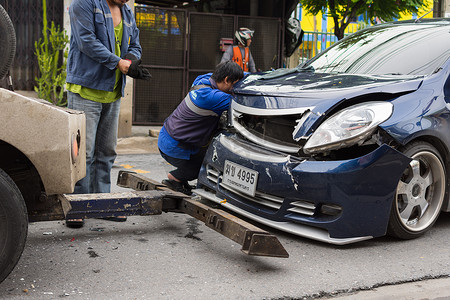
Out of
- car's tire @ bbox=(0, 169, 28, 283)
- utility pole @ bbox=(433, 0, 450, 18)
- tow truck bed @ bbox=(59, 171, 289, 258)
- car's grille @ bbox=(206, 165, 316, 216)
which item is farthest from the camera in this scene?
utility pole @ bbox=(433, 0, 450, 18)

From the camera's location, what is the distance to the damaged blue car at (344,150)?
3.41 meters

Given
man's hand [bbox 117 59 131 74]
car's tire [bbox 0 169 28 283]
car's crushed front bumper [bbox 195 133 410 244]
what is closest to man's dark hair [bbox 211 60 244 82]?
man's hand [bbox 117 59 131 74]

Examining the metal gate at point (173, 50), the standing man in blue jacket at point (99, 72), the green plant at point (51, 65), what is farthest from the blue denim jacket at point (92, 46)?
the metal gate at point (173, 50)

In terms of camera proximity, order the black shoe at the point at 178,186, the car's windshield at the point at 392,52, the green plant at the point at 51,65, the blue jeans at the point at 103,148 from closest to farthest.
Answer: the car's windshield at the point at 392,52 < the blue jeans at the point at 103,148 < the black shoe at the point at 178,186 < the green plant at the point at 51,65

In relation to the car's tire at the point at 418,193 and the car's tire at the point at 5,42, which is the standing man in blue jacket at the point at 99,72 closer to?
the car's tire at the point at 5,42

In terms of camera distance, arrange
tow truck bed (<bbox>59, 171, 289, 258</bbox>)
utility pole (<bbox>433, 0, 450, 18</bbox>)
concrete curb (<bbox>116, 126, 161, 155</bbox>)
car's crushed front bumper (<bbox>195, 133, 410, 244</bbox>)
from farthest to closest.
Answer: utility pole (<bbox>433, 0, 450, 18</bbox>)
concrete curb (<bbox>116, 126, 161, 155</bbox>)
car's crushed front bumper (<bbox>195, 133, 410, 244</bbox>)
tow truck bed (<bbox>59, 171, 289, 258</bbox>)

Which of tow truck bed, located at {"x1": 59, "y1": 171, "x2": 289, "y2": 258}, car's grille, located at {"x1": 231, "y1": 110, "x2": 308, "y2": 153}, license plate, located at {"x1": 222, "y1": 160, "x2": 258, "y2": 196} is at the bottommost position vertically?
tow truck bed, located at {"x1": 59, "y1": 171, "x2": 289, "y2": 258}

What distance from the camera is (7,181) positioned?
2545mm

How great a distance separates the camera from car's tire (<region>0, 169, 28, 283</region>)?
2.52 m

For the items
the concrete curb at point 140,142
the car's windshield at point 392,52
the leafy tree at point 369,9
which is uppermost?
the leafy tree at point 369,9

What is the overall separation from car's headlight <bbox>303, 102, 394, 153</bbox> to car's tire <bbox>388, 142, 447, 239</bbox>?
1.12 feet

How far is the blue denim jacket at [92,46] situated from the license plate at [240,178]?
110 cm

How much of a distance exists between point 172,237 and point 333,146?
1267 millimetres

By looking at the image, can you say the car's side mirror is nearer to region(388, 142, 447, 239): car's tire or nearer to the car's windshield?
the car's windshield
